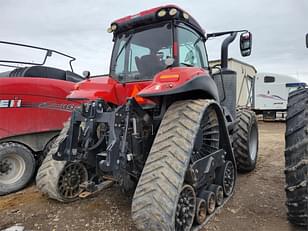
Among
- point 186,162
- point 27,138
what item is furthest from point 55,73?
point 186,162

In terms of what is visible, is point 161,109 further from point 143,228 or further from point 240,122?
point 240,122

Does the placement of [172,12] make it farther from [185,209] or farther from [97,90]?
[185,209]

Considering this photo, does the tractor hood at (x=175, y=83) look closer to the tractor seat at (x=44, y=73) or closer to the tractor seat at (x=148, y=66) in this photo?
the tractor seat at (x=148, y=66)

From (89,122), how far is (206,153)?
1.42 metres

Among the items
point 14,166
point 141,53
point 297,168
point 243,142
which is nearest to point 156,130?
point 141,53

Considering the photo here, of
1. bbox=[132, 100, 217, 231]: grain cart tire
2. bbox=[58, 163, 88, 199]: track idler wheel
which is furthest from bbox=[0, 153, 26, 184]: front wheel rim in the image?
bbox=[132, 100, 217, 231]: grain cart tire

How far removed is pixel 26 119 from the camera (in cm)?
443

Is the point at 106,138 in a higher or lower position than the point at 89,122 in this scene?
lower

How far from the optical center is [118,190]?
3.86 m

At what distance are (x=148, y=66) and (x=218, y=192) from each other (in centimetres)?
175

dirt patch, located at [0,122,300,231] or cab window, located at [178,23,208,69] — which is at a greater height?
cab window, located at [178,23,208,69]

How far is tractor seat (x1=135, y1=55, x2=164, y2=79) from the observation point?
3219 mm

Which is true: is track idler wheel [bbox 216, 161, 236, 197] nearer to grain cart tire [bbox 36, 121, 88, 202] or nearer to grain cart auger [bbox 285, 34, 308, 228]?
grain cart auger [bbox 285, 34, 308, 228]

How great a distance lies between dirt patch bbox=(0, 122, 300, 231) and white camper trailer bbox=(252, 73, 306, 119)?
1112 centimetres
